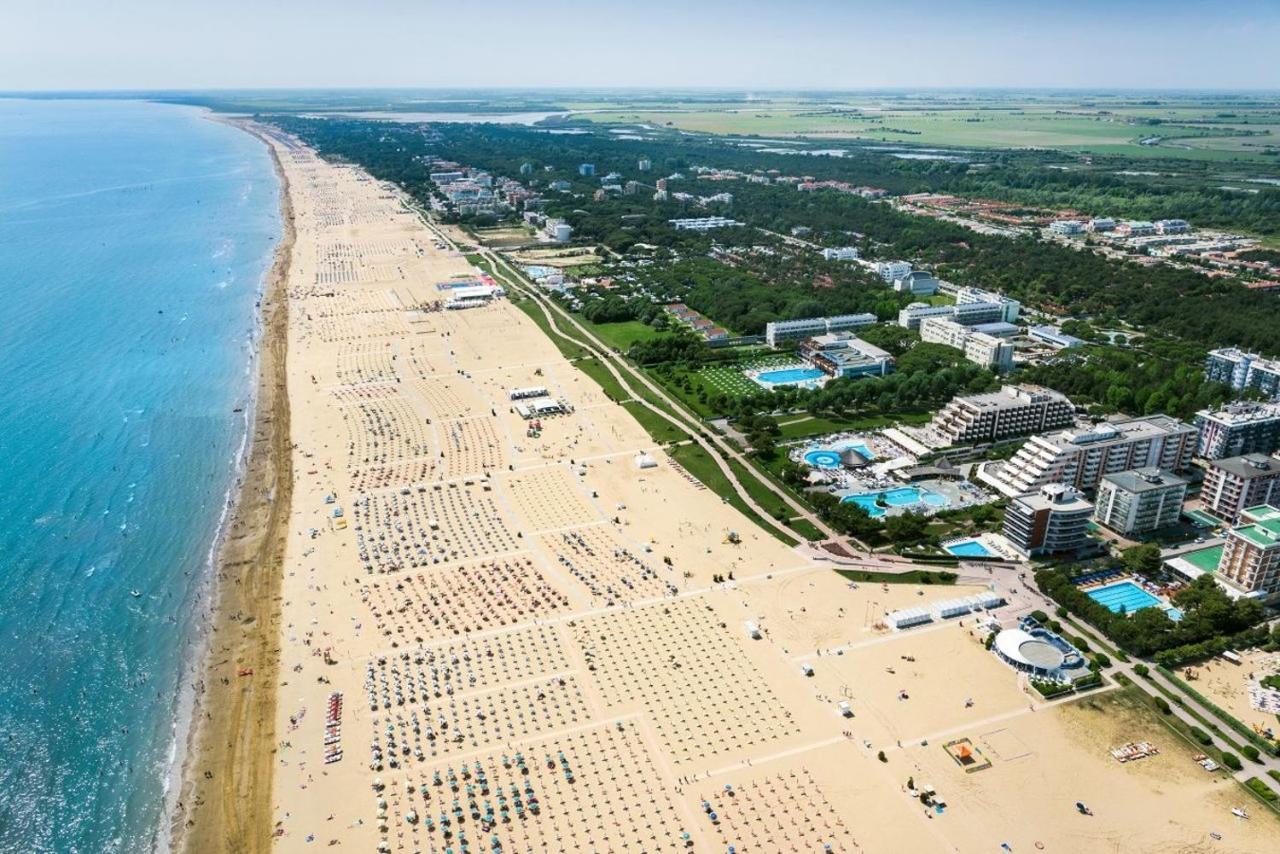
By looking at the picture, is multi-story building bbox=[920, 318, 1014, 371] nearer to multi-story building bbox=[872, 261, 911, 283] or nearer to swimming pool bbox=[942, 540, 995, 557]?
multi-story building bbox=[872, 261, 911, 283]

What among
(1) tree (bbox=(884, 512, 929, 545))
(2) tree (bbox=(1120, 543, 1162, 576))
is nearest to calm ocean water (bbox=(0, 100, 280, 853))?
(1) tree (bbox=(884, 512, 929, 545))

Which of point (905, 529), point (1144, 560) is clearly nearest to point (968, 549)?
point (905, 529)

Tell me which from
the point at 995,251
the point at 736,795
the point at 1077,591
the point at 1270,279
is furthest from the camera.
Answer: the point at 995,251

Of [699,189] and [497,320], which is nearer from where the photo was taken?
[497,320]

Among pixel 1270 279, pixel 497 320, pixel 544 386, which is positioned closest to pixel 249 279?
pixel 497 320

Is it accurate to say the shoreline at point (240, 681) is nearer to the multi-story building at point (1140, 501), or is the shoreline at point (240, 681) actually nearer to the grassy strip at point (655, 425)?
the grassy strip at point (655, 425)

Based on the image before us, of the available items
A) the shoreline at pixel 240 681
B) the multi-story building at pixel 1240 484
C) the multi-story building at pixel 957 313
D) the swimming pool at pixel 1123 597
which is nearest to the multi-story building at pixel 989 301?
the multi-story building at pixel 957 313

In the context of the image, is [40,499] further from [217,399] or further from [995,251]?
[995,251]
